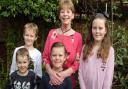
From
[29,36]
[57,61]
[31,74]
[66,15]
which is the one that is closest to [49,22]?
[29,36]

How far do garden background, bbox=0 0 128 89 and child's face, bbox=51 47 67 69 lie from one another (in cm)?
209

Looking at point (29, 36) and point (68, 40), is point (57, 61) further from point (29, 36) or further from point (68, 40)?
point (29, 36)

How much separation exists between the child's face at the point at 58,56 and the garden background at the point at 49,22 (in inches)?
82.1

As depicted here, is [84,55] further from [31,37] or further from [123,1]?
[123,1]

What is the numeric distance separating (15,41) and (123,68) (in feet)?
6.52

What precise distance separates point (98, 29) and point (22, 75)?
1.09 meters

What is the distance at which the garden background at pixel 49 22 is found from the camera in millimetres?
7543

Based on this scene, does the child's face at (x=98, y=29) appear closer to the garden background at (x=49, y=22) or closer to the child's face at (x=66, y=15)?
the child's face at (x=66, y=15)

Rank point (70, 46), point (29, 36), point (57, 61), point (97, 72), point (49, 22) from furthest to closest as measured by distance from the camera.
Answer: point (49, 22), point (29, 36), point (70, 46), point (97, 72), point (57, 61)

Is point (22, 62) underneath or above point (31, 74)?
above

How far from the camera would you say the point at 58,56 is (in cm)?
543

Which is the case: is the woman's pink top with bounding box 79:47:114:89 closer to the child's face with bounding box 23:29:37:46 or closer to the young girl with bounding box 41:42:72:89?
the young girl with bounding box 41:42:72:89

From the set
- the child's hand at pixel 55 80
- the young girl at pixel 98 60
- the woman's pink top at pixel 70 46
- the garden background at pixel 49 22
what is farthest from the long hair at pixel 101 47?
the garden background at pixel 49 22

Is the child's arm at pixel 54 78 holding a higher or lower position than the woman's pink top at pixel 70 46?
lower
